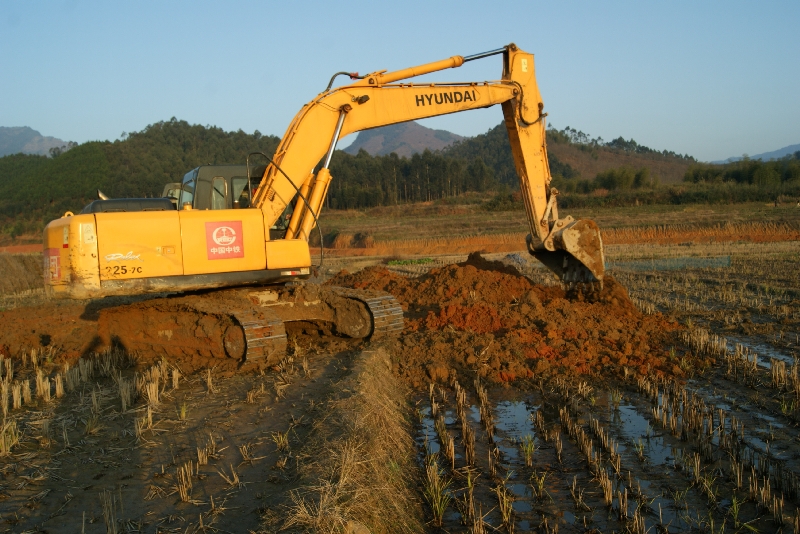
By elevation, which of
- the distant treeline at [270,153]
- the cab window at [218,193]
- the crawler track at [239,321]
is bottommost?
the crawler track at [239,321]

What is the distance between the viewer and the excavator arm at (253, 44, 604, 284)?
9.67 metres

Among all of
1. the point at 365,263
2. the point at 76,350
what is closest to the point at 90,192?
the point at 365,263

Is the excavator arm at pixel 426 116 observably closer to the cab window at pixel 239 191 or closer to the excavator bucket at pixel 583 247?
the excavator bucket at pixel 583 247

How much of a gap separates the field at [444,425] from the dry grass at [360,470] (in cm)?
2

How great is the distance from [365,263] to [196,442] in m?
19.4

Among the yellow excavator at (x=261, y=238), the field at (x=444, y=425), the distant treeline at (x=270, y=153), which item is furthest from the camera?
the distant treeline at (x=270, y=153)

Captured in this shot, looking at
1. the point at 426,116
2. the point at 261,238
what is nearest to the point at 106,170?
the point at 426,116

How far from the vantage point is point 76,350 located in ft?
33.7

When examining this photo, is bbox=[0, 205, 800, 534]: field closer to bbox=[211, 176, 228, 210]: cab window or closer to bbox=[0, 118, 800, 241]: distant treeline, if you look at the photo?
bbox=[211, 176, 228, 210]: cab window

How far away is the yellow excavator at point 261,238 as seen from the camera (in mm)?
8508

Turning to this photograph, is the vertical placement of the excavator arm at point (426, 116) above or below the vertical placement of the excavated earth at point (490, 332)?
above

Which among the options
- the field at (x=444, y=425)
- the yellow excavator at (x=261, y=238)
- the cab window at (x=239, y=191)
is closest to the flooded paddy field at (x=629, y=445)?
the field at (x=444, y=425)

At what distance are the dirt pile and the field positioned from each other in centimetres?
4

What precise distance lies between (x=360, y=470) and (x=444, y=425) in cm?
203
